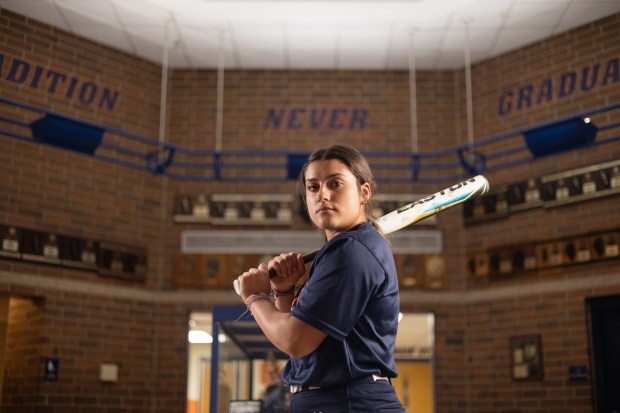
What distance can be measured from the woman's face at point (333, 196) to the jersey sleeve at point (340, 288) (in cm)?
14

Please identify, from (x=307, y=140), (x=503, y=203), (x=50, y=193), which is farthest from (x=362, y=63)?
(x=50, y=193)

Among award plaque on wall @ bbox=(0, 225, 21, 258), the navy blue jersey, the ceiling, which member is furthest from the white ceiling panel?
the navy blue jersey

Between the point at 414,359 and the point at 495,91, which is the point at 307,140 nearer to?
the point at 495,91

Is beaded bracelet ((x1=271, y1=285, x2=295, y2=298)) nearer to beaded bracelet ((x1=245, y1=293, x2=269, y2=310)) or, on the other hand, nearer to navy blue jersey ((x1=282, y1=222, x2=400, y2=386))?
beaded bracelet ((x1=245, y1=293, x2=269, y2=310))

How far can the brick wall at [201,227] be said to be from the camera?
7527 millimetres

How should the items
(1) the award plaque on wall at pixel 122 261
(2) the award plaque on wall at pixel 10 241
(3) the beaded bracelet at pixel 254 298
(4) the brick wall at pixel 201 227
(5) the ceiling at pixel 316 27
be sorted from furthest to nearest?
(1) the award plaque on wall at pixel 122 261, (5) the ceiling at pixel 316 27, (4) the brick wall at pixel 201 227, (2) the award plaque on wall at pixel 10 241, (3) the beaded bracelet at pixel 254 298

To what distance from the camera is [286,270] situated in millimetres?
2182

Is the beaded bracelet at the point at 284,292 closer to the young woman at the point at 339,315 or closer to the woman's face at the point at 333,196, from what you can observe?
the young woman at the point at 339,315

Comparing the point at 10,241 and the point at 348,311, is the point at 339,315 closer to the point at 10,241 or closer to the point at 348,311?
the point at 348,311

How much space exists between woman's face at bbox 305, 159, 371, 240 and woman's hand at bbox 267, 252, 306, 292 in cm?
14

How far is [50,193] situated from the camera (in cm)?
780

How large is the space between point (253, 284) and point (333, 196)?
33 centimetres

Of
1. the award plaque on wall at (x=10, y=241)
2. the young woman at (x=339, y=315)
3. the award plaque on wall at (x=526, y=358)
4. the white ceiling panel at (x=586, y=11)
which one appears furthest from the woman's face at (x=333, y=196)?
the white ceiling panel at (x=586, y=11)

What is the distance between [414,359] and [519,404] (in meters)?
1.24
